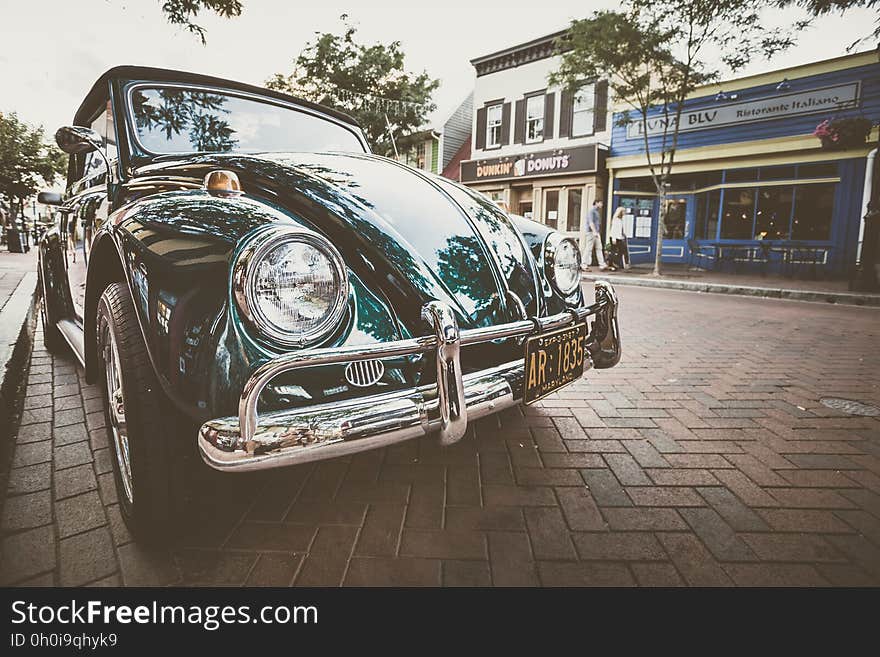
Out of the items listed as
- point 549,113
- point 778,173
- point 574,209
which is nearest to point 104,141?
point 778,173

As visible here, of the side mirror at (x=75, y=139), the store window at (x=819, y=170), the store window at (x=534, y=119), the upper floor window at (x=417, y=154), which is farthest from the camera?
the upper floor window at (x=417, y=154)

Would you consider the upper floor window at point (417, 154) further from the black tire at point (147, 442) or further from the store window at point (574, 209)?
the black tire at point (147, 442)

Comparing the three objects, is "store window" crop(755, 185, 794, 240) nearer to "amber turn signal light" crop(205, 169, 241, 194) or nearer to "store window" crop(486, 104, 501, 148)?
"store window" crop(486, 104, 501, 148)

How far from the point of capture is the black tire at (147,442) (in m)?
1.52

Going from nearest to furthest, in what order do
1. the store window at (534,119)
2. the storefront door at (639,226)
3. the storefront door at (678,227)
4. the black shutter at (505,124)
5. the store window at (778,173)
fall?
the store window at (778,173)
the storefront door at (678,227)
the storefront door at (639,226)
the store window at (534,119)
the black shutter at (505,124)

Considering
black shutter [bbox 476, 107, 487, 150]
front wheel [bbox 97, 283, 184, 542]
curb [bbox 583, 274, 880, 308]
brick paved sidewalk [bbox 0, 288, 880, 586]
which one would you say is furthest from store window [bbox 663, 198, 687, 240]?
front wheel [bbox 97, 283, 184, 542]

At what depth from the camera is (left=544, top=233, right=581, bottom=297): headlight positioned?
238cm

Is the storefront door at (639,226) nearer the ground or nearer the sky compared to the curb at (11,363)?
nearer the sky

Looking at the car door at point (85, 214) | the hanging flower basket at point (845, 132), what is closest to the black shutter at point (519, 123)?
the hanging flower basket at point (845, 132)

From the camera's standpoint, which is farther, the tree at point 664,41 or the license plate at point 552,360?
the tree at point 664,41

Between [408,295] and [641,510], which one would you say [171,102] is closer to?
[408,295]

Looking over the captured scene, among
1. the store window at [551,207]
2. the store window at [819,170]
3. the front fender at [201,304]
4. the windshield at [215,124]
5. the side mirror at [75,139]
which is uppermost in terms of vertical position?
the store window at [819,170]

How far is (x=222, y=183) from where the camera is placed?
68.6 inches

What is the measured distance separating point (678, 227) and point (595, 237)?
2394mm
